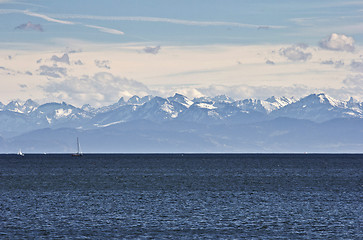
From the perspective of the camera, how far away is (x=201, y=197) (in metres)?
Answer: 100

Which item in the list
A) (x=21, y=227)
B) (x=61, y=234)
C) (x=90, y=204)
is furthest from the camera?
(x=90, y=204)

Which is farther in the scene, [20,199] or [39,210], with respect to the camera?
[20,199]

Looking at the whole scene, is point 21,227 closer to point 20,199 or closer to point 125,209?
point 125,209

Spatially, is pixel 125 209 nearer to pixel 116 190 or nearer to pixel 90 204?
pixel 90 204

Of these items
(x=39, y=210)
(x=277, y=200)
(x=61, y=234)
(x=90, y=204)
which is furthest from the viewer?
(x=277, y=200)

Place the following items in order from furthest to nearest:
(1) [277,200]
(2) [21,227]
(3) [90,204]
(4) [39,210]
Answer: (1) [277,200] < (3) [90,204] < (4) [39,210] < (2) [21,227]

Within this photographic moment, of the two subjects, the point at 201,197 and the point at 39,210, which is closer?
the point at 39,210

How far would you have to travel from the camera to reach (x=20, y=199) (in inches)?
3792

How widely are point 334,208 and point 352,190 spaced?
3359cm

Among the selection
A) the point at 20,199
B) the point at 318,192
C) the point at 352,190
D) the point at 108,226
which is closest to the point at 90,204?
the point at 20,199

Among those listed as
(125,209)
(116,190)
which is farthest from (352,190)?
(125,209)

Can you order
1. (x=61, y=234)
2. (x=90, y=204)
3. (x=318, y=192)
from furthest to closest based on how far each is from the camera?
1. (x=318, y=192)
2. (x=90, y=204)
3. (x=61, y=234)

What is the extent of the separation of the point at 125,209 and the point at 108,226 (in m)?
14.3

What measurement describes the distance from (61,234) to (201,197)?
4013cm
